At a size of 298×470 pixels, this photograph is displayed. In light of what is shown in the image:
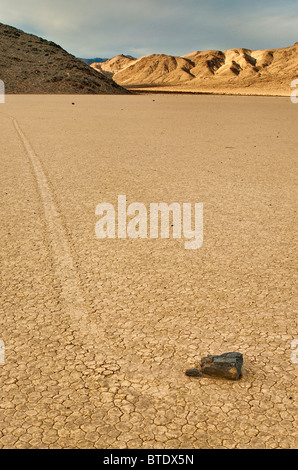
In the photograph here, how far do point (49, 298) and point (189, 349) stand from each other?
1.19m

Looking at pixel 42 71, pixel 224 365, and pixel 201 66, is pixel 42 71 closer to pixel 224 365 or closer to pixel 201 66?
pixel 224 365

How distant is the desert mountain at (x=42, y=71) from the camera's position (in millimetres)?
45500

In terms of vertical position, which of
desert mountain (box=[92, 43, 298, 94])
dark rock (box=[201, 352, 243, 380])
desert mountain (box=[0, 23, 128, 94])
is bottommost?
dark rock (box=[201, 352, 243, 380])

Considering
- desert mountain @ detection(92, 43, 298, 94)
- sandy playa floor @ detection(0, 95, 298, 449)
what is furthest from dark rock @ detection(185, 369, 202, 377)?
desert mountain @ detection(92, 43, 298, 94)

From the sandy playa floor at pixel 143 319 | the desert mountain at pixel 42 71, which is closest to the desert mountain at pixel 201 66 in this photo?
the desert mountain at pixel 42 71

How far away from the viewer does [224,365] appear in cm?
260

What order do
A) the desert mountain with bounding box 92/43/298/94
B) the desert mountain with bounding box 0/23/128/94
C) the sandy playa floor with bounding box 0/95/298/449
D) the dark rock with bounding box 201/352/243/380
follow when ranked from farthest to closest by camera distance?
the desert mountain with bounding box 92/43/298/94, the desert mountain with bounding box 0/23/128/94, the dark rock with bounding box 201/352/243/380, the sandy playa floor with bounding box 0/95/298/449

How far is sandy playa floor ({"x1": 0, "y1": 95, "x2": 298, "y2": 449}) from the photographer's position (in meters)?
2.27

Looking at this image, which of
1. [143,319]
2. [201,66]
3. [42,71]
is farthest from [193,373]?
[201,66]

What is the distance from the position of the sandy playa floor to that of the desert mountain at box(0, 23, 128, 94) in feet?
135

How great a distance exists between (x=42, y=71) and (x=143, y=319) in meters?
49.9

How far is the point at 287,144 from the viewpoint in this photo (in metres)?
Answer: 12.1

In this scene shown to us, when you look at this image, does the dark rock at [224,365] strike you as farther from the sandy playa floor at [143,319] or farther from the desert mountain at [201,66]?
the desert mountain at [201,66]

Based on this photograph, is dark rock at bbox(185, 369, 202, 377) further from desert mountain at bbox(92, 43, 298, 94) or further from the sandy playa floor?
desert mountain at bbox(92, 43, 298, 94)
